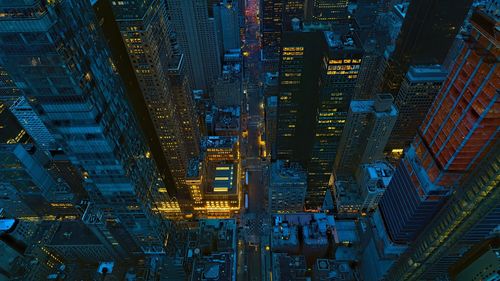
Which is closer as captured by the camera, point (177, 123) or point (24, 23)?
point (24, 23)

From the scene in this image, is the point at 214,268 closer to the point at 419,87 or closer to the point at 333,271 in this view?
the point at 333,271

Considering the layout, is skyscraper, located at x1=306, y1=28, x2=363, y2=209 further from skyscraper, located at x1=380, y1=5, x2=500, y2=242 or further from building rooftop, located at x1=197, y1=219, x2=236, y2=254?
building rooftop, located at x1=197, y1=219, x2=236, y2=254

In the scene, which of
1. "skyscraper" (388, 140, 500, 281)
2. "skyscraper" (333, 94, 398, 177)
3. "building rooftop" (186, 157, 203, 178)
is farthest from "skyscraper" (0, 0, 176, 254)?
"skyscraper" (333, 94, 398, 177)

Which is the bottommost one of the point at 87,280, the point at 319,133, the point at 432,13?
the point at 87,280

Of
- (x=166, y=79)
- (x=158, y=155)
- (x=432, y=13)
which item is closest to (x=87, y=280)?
(x=158, y=155)

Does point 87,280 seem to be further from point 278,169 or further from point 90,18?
point 90,18

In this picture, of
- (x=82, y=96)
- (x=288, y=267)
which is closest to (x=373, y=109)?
(x=288, y=267)

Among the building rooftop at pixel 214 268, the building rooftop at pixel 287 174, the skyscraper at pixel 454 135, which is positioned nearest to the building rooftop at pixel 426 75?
the building rooftop at pixel 287 174
